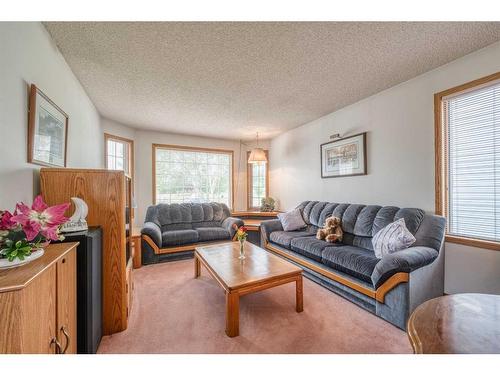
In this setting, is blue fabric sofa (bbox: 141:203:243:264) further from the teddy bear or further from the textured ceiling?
the textured ceiling

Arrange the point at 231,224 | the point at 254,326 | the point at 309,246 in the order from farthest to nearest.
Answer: the point at 231,224
the point at 309,246
the point at 254,326

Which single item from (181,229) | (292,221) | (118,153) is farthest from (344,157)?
(118,153)

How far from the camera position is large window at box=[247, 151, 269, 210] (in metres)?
5.31

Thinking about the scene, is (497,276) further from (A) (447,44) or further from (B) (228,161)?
(B) (228,161)

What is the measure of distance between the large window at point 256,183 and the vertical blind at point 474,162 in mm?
3539

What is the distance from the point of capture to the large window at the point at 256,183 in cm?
531

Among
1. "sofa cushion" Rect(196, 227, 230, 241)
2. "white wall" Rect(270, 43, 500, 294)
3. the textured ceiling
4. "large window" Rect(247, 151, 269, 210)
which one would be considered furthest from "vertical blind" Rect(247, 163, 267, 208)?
the textured ceiling

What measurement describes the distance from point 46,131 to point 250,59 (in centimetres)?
188

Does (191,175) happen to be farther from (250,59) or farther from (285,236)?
(250,59)

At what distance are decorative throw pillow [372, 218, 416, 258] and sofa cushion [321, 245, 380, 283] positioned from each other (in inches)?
4.9

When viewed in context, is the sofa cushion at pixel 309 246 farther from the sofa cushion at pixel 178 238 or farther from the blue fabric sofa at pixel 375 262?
the sofa cushion at pixel 178 238

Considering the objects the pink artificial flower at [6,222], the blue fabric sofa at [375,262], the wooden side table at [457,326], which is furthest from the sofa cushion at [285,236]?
the pink artificial flower at [6,222]

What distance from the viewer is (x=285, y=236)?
3236 millimetres
